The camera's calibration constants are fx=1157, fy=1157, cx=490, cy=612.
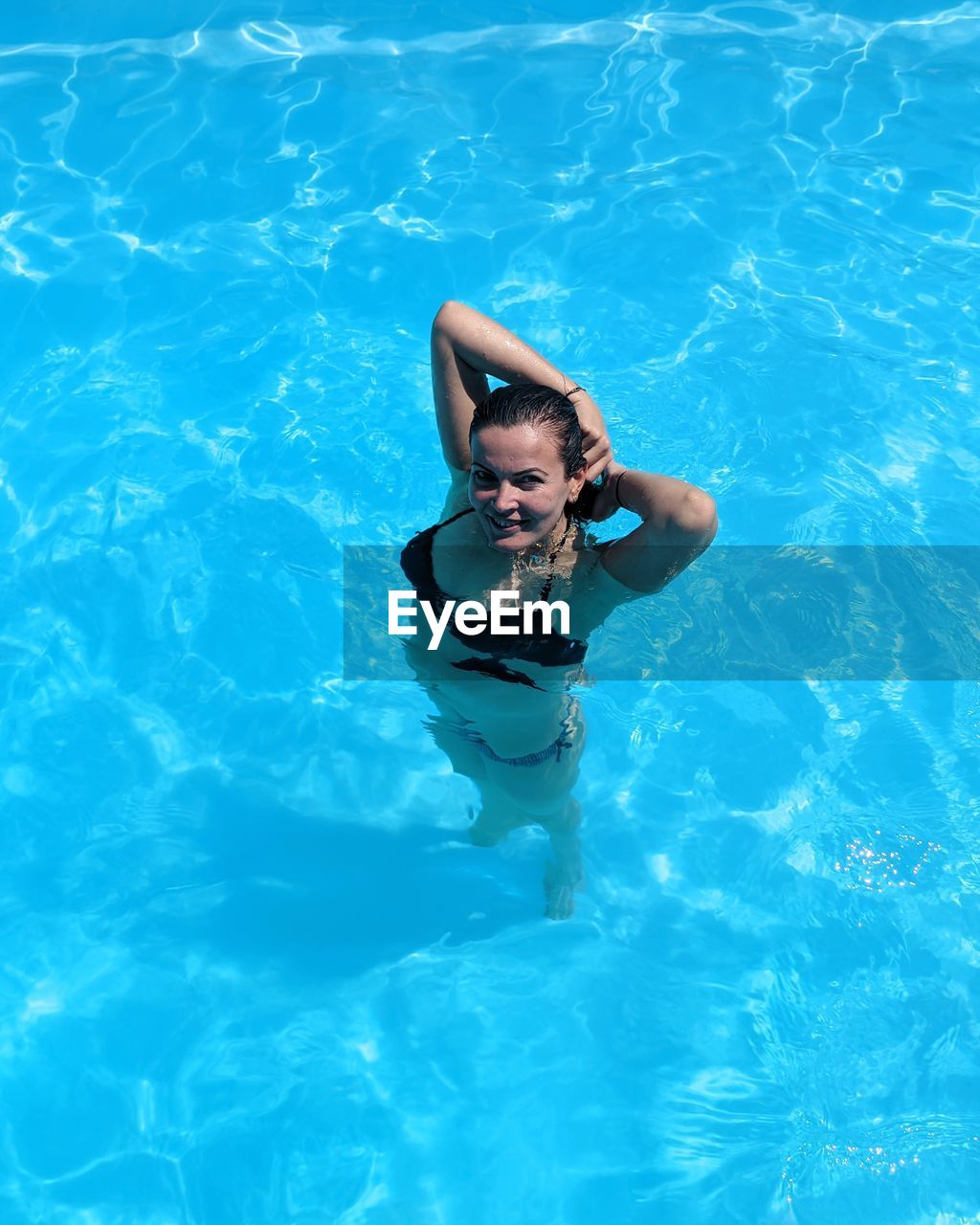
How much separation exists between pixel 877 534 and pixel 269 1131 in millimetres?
3744

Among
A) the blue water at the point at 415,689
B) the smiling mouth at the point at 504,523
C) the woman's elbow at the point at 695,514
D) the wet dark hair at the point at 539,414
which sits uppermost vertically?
the wet dark hair at the point at 539,414

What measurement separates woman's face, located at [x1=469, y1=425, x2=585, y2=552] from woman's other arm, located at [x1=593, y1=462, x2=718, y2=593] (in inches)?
5.9

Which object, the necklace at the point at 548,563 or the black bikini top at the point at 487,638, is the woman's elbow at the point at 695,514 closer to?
the necklace at the point at 548,563

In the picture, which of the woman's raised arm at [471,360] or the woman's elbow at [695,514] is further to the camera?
the woman's raised arm at [471,360]

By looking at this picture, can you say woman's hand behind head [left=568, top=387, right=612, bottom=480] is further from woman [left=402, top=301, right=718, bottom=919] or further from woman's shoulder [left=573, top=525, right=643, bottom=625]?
woman's shoulder [left=573, top=525, right=643, bottom=625]

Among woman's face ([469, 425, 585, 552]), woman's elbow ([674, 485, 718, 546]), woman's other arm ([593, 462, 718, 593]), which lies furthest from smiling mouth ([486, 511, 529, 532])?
woman's elbow ([674, 485, 718, 546])

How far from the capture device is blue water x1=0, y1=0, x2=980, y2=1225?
13.2ft

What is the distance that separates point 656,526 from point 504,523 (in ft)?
1.30

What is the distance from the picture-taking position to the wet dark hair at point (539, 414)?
115 inches

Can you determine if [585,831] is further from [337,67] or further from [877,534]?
[337,67]

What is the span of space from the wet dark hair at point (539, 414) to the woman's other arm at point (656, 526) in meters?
0.21

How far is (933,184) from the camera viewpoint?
712 centimetres

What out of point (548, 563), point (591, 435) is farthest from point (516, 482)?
point (548, 563)

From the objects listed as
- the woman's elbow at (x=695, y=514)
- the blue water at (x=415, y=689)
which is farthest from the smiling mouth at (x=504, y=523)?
the blue water at (x=415, y=689)
